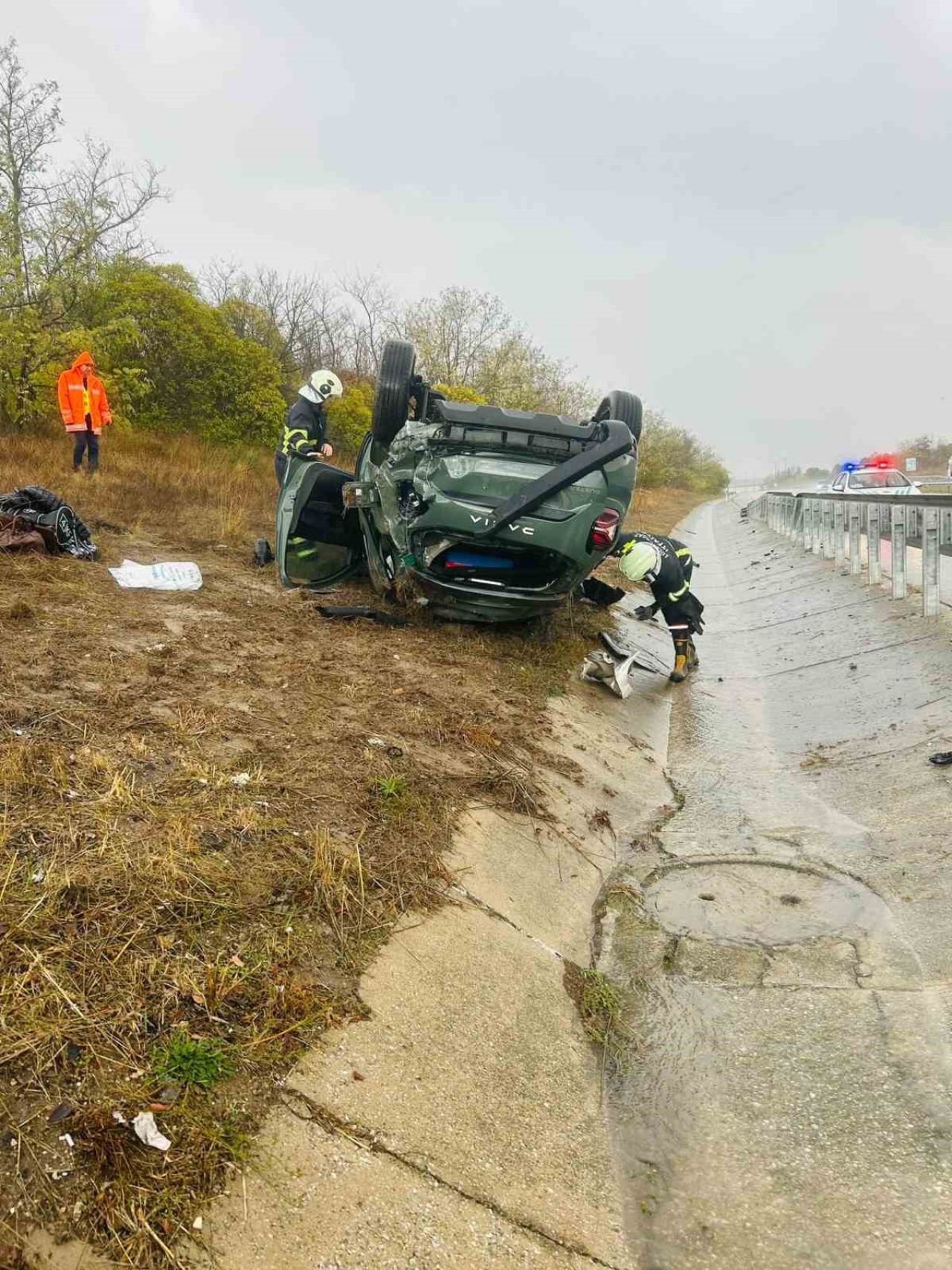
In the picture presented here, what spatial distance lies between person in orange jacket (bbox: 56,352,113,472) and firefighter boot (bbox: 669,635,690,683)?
8694 millimetres

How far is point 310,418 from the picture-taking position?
8.52 metres

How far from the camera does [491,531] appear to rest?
6.10m

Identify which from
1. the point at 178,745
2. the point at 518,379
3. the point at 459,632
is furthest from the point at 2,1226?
the point at 518,379

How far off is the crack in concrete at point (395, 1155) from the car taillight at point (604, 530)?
4.82m

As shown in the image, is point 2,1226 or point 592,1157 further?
point 592,1157

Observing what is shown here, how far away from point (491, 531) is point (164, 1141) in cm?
473

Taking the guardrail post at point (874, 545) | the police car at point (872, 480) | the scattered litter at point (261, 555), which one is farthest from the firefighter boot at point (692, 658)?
the police car at point (872, 480)

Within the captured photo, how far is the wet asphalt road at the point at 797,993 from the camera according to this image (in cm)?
217

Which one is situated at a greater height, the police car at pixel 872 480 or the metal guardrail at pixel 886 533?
the police car at pixel 872 480

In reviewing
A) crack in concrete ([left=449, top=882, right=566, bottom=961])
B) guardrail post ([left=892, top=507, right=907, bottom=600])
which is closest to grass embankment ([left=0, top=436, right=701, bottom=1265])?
crack in concrete ([left=449, top=882, right=566, bottom=961])

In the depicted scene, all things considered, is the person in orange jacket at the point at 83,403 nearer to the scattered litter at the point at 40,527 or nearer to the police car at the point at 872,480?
the scattered litter at the point at 40,527

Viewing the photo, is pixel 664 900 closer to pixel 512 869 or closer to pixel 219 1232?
pixel 512 869

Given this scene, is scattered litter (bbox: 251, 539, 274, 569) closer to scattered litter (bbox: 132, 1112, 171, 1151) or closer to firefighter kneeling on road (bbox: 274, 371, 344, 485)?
firefighter kneeling on road (bbox: 274, 371, 344, 485)

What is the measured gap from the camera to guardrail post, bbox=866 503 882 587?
10.2m
